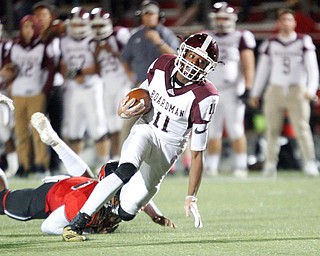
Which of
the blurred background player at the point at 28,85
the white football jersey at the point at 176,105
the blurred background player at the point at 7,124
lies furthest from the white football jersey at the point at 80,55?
the white football jersey at the point at 176,105

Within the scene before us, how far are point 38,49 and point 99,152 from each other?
1.36 m

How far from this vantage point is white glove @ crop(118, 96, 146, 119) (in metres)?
6.13

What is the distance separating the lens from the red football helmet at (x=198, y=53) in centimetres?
606

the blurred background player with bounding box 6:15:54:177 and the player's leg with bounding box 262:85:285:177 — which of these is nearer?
the blurred background player with bounding box 6:15:54:177

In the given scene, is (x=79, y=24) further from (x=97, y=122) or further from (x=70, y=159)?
(x=70, y=159)

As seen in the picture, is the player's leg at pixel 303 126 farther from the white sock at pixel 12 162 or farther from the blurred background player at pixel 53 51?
the white sock at pixel 12 162

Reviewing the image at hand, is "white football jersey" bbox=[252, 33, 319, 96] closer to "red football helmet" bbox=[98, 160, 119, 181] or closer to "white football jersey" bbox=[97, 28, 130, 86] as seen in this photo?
"white football jersey" bbox=[97, 28, 130, 86]

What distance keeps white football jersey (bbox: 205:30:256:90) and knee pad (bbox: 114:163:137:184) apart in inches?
221

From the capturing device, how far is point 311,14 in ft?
48.4

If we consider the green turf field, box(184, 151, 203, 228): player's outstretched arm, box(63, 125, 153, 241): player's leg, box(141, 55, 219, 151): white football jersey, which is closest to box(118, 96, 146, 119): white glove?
box(141, 55, 219, 151): white football jersey

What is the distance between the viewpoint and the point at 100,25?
453 inches

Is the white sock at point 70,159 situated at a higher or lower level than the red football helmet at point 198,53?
lower

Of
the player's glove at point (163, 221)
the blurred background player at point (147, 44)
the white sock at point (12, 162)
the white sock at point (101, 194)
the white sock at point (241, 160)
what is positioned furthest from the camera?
the white sock at point (12, 162)

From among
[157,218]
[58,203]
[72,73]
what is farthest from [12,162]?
[58,203]
